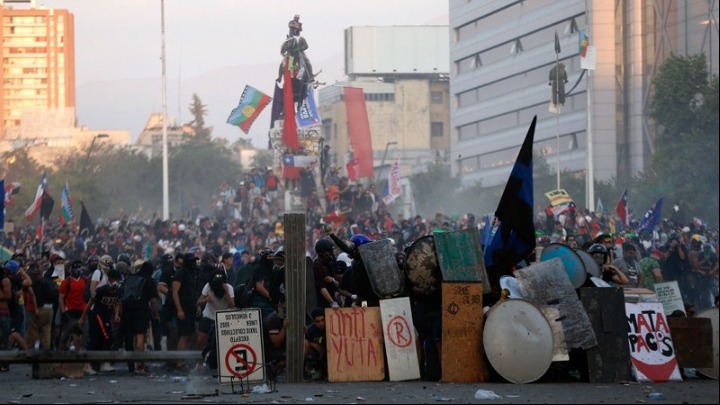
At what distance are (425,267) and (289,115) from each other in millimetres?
37630

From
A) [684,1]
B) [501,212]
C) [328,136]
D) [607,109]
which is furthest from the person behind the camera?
[328,136]

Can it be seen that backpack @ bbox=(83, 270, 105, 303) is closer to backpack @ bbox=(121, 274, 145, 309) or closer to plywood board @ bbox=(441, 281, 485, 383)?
backpack @ bbox=(121, 274, 145, 309)

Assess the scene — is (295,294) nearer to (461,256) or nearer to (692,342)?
(461,256)

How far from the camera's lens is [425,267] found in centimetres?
1509

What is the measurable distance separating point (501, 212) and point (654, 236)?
53.8ft

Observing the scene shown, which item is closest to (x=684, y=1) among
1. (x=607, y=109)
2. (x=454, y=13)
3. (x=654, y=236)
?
(x=607, y=109)

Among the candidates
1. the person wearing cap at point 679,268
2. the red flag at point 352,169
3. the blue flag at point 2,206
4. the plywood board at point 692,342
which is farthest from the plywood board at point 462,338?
the red flag at point 352,169

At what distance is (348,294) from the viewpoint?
1591 centimetres

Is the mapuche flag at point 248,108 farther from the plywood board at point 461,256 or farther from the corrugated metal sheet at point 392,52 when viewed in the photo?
the corrugated metal sheet at point 392,52

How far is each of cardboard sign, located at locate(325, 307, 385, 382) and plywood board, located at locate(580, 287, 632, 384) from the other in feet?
Result: 7.28

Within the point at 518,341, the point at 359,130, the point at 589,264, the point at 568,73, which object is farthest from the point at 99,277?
the point at 568,73

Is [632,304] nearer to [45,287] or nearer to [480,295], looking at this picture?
[480,295]

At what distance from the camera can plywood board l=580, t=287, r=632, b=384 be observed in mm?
14156

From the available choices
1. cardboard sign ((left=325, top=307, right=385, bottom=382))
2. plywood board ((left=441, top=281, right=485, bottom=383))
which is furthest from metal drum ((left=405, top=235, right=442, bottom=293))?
cardboard sign ((left=325, top=307, right=385, bottom=382))
